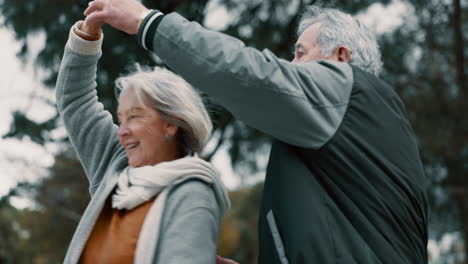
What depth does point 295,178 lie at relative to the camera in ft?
5.57

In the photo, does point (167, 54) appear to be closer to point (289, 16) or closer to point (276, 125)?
point (276, 125)

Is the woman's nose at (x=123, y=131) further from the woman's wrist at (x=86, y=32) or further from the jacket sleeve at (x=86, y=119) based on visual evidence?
the woman's wrist at (x=86, y=32)

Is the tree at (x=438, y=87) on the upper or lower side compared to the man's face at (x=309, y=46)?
lower

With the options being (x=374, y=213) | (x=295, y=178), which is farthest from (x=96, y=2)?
(x=374, y=213)

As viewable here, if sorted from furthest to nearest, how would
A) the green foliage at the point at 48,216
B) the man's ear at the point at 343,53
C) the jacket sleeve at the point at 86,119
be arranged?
the green foliage at the point at 48,216, the jacket sleeve at the point at 86,119, the man's ear at the point at 343,53

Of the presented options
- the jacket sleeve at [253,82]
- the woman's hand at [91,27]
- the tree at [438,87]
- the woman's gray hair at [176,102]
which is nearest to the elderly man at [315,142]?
the jacket sleeve at [253,82]

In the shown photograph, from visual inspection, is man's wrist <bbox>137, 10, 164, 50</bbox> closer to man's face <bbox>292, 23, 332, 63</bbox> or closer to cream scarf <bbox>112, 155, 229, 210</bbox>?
cream scarf <bbox>112, 155, 229, 210</bbox>

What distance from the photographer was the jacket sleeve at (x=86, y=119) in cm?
218

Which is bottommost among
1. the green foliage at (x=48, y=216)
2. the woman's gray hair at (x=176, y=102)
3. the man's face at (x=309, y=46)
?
the green foliage at (x=48, y=216)

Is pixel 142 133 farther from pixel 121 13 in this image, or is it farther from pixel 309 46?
pixel 309 46

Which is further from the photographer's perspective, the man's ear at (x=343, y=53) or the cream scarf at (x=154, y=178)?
the man's ear at (x=343, y=53)

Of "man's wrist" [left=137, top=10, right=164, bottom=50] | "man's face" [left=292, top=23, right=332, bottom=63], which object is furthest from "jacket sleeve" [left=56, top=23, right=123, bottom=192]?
"man's face" [left=292, top=23, right=332, bottom=63]

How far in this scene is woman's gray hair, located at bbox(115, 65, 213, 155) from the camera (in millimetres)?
2006

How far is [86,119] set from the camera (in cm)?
220
